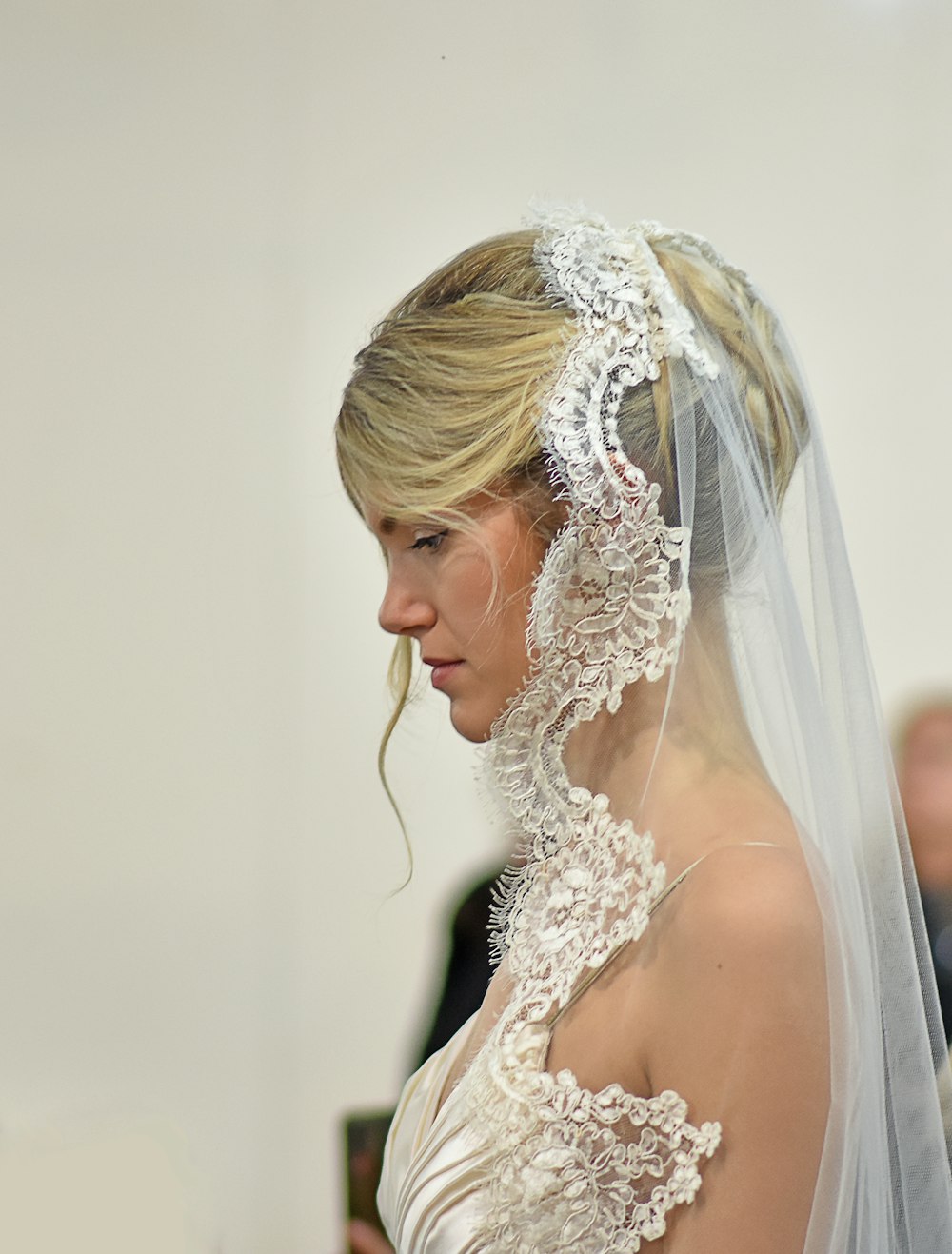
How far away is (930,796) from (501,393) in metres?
1.08

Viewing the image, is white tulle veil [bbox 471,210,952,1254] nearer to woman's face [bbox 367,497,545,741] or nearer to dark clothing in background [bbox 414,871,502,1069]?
woman's face [bbox 367,497,545,741]

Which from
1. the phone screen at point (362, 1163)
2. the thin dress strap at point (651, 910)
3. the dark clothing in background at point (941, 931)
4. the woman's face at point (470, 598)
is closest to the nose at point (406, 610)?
the woman's face at point (470, 598)

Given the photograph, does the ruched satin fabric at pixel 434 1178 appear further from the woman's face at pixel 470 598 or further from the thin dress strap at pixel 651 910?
the woman's face at pixel 470 598

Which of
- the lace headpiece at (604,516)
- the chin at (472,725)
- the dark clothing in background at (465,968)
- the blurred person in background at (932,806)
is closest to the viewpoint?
the lace headpiece at (604,516)

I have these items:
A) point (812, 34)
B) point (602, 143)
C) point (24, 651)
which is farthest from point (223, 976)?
point (812, 34)

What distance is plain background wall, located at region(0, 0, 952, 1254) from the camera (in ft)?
6.14

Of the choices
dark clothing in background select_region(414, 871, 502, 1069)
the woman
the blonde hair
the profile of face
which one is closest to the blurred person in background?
the profile of face

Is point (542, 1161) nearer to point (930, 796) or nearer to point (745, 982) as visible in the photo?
point (745, 982)

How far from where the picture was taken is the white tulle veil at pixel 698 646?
2.80 feet

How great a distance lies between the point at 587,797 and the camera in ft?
3.15

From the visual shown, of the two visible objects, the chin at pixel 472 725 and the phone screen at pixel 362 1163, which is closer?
the chin at pixel 472 725

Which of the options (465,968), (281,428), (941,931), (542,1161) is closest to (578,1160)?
(542,1161)

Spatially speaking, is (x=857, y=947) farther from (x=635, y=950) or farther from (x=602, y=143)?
(x=602, y=143)

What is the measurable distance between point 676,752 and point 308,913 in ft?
3.70
